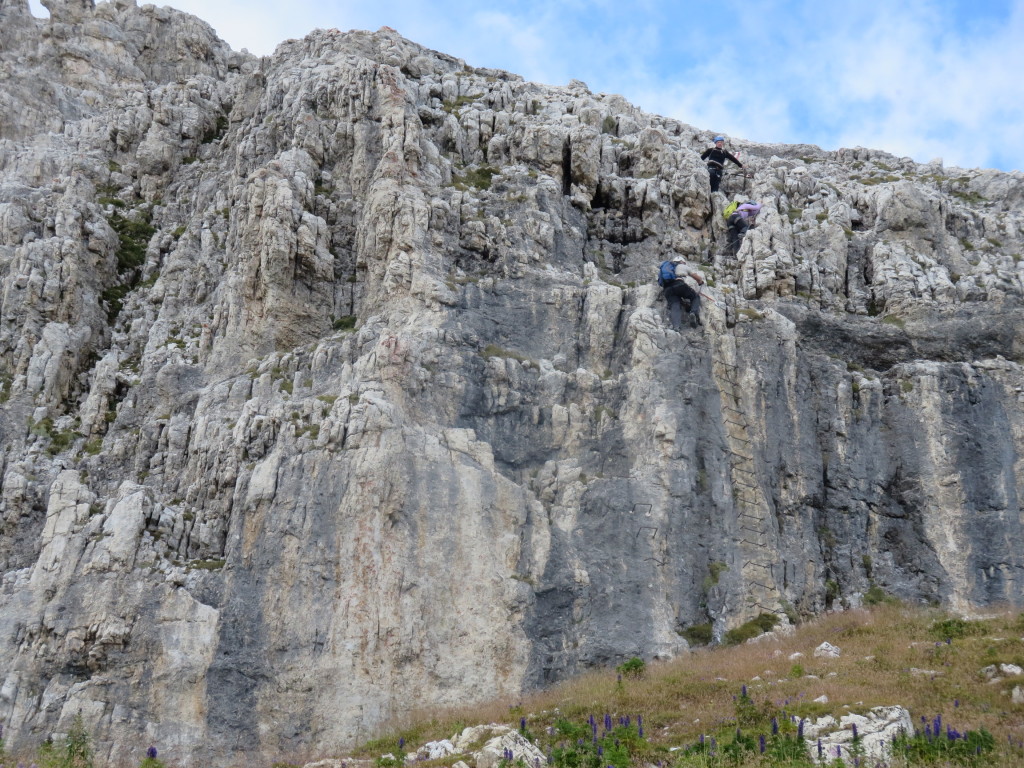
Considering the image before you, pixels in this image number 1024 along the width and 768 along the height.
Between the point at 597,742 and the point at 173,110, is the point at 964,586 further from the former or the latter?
the point at 173,110

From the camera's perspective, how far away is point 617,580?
2452cm

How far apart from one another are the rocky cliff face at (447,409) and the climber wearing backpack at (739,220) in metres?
0.51

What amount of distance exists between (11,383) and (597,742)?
23335mm

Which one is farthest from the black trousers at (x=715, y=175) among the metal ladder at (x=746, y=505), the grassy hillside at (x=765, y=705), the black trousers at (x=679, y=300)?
the grassy hillside at (x=765, y=705)

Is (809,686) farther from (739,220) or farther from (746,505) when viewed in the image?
(739,220)

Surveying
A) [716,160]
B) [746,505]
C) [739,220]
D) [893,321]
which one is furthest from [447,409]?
[716,160]

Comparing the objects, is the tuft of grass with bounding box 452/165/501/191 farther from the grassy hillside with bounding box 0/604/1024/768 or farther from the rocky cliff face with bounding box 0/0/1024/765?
the grassy hillside with bounding box 0/604/1024/768

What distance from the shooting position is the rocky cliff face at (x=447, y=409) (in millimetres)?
23031

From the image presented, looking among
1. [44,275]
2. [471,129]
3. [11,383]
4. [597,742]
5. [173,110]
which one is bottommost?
[597,742]

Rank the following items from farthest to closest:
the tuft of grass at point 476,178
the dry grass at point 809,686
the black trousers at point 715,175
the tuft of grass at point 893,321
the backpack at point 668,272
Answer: the black trousers at point 715,175 < the tuft of grass at point 476,178 < the tuft of grass at point 893,321 < the backpack at point 668,272 < the dry grass at point 809,686

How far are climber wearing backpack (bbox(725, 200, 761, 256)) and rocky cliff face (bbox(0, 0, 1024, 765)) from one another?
0.51 meters

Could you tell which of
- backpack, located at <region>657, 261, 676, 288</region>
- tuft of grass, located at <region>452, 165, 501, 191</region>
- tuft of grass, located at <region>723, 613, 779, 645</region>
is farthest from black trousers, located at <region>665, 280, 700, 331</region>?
tuft of grass, located at <region>723, 613, 779, 645</region>

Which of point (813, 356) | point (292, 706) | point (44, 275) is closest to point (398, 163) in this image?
point (44, 275)

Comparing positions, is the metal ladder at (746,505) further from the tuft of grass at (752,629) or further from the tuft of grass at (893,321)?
the tuft of grass at (893,321)
